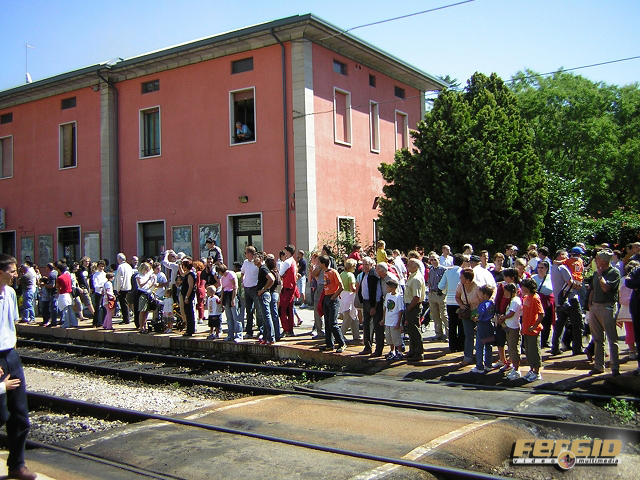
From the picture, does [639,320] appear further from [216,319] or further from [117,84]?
[117,84]

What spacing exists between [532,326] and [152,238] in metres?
18.5

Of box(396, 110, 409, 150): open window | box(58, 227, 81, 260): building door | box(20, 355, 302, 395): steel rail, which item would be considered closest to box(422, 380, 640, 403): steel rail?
box(20, 355, 302, 395): steel rail

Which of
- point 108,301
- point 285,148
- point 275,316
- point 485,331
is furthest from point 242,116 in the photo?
point 485,331

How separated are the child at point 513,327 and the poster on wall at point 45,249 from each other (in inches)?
911

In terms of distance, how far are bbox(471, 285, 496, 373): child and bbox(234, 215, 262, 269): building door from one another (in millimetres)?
12936

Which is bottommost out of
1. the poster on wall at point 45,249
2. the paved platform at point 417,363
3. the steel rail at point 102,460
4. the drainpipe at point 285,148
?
the steel rail at point 102,460

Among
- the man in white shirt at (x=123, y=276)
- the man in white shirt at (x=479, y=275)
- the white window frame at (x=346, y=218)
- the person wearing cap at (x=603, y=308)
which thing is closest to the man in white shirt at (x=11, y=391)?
the man in white shirt at (x=479, y=275)

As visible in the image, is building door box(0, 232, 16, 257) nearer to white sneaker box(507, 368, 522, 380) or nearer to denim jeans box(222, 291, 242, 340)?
denim jeans box(222, 291, 242, 340)

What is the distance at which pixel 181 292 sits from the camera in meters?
15.2

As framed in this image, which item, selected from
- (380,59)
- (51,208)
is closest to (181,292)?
(380,59)

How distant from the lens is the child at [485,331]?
32.3 ft

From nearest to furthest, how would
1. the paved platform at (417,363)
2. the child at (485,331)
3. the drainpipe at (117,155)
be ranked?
the paved platform at (417,363) → the child at (485,331) → the drainpipe at (117,155)

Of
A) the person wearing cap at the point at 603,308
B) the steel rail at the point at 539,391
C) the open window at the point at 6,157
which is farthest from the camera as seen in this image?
the open window at the point at 6,157

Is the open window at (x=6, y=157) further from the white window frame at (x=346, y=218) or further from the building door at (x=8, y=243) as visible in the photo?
the white window frame at (x=346, y=218)
